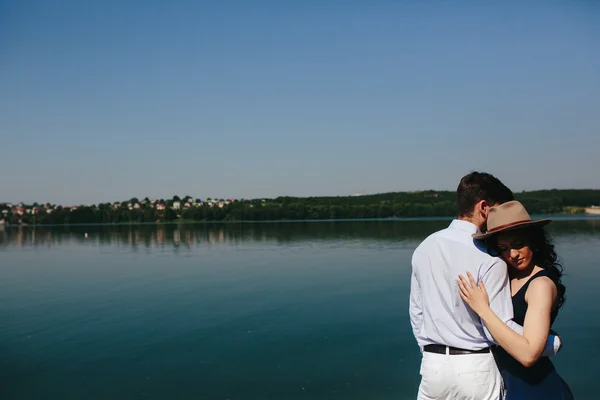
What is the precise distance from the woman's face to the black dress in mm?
97

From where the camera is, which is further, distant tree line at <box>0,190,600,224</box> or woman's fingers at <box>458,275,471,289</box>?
distant tree line at <box>0,190,600,224</box>

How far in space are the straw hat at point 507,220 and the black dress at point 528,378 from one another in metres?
0.30

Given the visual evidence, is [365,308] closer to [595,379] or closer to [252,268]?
[595,379]

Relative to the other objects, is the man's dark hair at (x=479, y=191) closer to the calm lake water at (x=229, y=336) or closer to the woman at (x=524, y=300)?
the woman at (x=524, y=300)

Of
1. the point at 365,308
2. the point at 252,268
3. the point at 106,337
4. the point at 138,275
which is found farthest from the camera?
the point at 252,268

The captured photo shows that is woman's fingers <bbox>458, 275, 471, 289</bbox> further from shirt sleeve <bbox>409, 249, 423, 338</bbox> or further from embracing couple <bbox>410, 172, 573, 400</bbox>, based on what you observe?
shirt sleeve <bbox>409, 249, 423, 338</bbox>

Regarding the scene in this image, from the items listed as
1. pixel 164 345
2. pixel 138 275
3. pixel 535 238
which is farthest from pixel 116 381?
pixel 138 275

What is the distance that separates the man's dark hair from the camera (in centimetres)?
288

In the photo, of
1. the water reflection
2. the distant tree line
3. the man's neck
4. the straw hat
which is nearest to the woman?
the straw hat

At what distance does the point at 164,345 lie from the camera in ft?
31.0

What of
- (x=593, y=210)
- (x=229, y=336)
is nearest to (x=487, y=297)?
(x=229, y=336)

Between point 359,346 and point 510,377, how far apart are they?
21.5ft

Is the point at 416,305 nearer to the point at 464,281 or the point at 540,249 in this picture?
the point at 464,281

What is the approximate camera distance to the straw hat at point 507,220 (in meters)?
2.68
